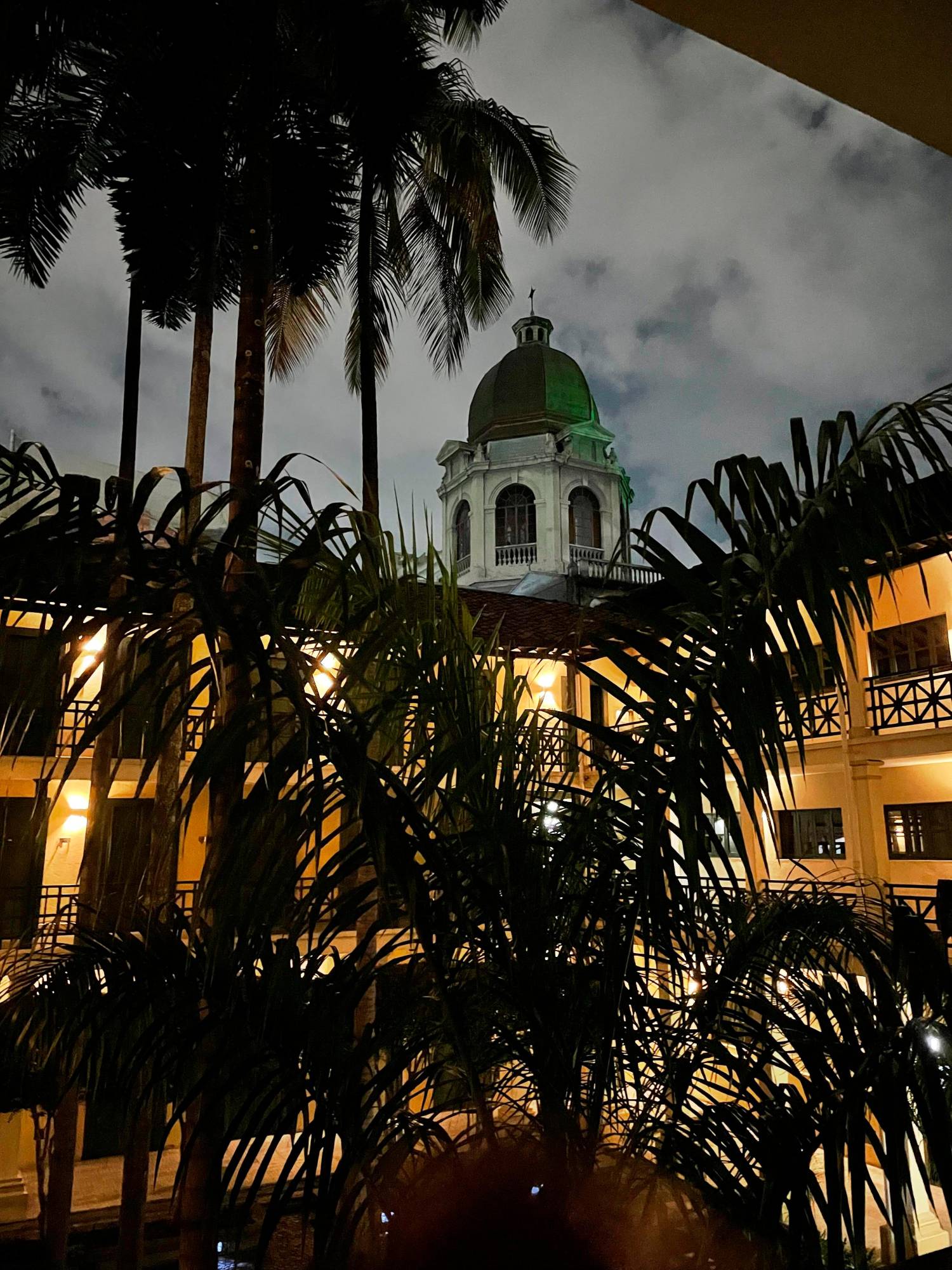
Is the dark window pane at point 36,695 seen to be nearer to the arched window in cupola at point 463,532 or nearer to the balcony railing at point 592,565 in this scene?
the balcony railing at point 592,565

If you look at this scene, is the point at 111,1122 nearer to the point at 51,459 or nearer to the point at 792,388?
the point at 51,459

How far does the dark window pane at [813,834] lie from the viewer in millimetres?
13852

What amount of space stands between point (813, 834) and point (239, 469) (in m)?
11.7

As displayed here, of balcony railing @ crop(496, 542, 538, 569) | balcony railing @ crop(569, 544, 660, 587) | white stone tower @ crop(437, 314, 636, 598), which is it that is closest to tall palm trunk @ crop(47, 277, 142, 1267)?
balcony railing @ crop(569, 544, 660, 587)

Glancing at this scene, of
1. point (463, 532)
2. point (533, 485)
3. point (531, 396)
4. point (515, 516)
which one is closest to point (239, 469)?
point (533, 485)

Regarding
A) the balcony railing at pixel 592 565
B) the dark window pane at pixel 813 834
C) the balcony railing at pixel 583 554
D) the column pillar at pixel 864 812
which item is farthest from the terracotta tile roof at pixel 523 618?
the balcony railing at pixel 583 554

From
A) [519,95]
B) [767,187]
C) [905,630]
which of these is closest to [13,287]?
[519,95]

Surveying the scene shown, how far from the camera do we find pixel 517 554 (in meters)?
28.1

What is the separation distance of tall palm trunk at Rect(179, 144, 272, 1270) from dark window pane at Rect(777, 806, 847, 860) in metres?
10.5

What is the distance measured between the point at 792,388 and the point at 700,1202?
81.4 ft

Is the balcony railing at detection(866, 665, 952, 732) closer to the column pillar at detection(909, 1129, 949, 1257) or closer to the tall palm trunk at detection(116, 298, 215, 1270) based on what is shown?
the column pillar at detection(909, 1129, 949, 1257)

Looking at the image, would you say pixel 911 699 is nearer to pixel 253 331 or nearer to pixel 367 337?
pixel 367 337

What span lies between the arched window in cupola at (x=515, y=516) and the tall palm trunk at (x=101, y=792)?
731 inches

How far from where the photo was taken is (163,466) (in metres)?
2.11
